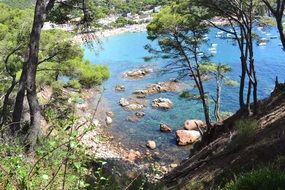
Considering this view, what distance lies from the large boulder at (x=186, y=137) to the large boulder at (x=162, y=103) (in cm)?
656

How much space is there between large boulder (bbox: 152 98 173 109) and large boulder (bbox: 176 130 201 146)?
6.56m

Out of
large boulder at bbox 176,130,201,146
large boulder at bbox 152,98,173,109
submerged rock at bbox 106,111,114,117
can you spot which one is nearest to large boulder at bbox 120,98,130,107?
submerged rock at bbox 106,111,114,117

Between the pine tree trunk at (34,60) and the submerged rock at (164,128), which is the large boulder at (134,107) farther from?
the pine tree trunk at (34,60)

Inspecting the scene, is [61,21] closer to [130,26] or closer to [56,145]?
[56,145]

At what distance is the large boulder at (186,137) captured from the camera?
22.7m

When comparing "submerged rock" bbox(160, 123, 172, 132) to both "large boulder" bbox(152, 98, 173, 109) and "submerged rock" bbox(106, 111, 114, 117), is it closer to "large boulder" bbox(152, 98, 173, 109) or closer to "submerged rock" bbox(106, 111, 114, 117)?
"large boulder" bbox(152, 98, 173, 109)

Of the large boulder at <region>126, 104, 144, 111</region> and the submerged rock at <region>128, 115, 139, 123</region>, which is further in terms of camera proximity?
the large boulder at <region>126, 104, 144, 111</region>

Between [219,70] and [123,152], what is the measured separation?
697cm

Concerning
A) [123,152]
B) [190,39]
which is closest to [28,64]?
[190,39]

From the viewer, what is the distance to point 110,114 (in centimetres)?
2992

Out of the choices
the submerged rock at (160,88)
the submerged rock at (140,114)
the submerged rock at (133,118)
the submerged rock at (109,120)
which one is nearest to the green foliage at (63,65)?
the submerged rock at (109,120)

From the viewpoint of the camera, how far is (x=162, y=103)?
1198 inches

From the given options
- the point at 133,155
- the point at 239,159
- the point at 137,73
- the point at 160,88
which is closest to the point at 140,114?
the point at 160,88

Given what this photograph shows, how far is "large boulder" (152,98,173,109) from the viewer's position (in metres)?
30.1
